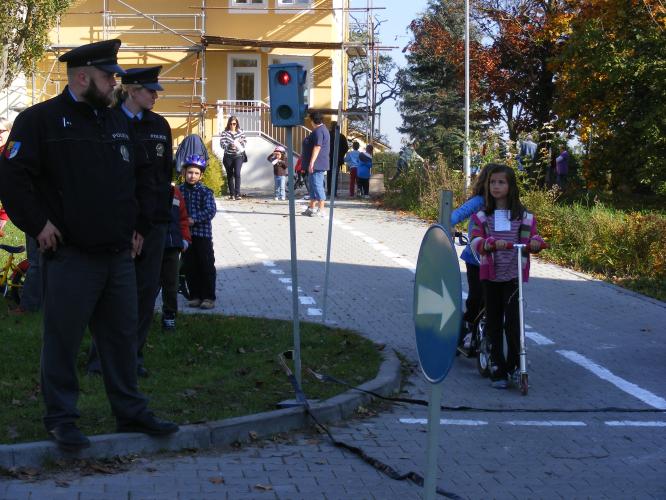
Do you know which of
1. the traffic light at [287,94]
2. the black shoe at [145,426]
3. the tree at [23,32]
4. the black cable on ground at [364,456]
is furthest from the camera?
the tree at [23,32]

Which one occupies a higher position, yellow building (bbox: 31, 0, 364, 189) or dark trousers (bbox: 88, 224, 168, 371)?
yellow building (bbox: 31, 0, 364, 189)

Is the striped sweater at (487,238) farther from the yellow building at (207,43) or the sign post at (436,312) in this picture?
the yellow building at (207,43)

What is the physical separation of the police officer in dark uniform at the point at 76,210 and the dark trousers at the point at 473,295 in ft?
13.8

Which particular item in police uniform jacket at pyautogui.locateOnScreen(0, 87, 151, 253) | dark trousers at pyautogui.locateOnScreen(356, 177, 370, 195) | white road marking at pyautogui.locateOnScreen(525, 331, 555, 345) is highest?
police uniform jacket at pyautogui.locateOnScreen(0, 87, 151, 253)

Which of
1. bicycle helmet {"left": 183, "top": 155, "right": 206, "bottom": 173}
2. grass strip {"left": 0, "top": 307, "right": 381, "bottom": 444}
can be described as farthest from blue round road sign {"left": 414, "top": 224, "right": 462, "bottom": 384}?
bicycle helmet {"left": 183, "top": 155, "right": 206, "bottom": 173}

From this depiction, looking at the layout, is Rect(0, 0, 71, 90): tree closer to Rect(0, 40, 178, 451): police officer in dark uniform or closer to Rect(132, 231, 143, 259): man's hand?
Rect(132, 231, 143, 259): man's hand

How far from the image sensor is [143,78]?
788 centimetres

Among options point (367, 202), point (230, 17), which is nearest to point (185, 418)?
point (367, 202)

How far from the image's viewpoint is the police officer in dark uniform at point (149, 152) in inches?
311

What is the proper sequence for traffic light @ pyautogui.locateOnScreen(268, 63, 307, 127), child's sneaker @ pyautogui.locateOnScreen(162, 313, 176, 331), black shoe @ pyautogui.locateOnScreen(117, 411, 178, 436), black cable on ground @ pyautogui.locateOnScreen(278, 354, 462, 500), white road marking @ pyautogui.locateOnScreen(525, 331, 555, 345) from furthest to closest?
white road marking @ pyautogui.locateOnScreen(525, 331, 555, 345), child's sneaker @ pyautogui.locateOnScreen(162, 313, 176, 331), traffic light @ pyautogui.locateOnScreen(268, 63, 307, 127), black shoe @ pyautogui.locateOnScreen(117, 411, 178, 436), black cable on ground @ pyautogui.locateOnScreen(278, 354, 462, 500)

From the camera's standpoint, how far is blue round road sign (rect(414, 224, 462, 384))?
4.22m

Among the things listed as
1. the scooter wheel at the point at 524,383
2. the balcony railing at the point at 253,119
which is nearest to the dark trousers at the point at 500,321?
the scooter wheel at the point at 524,383

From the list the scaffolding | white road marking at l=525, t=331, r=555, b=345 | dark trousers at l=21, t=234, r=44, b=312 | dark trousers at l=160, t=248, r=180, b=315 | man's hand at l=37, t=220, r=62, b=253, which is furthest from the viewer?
the scaffolding

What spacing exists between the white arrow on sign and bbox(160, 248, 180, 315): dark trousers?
589 cm
